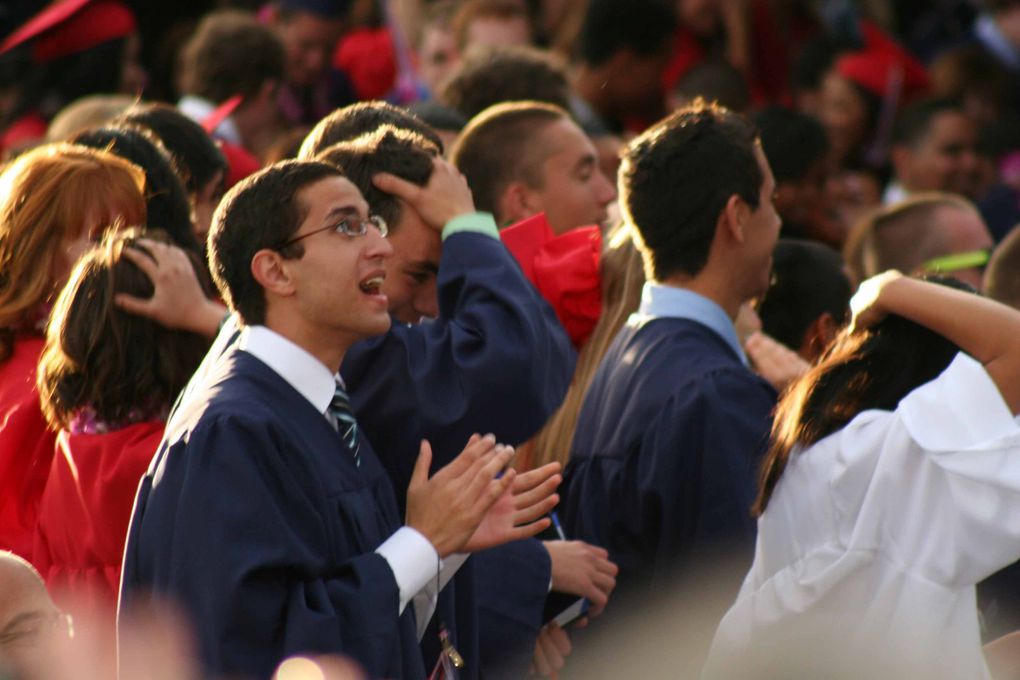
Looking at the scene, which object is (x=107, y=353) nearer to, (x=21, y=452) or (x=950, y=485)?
(x=21, y=452)

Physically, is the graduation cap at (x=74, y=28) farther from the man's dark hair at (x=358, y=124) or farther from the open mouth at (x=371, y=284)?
the open mouth at (x=371, y=284)

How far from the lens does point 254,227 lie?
118 inches

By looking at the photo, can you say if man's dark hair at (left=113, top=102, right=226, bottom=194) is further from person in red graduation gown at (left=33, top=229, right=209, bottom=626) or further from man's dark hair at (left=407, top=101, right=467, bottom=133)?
person in red graduation gown at (left=33, top=229, right=209, bottom=626)

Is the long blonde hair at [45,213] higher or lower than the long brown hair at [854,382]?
higher

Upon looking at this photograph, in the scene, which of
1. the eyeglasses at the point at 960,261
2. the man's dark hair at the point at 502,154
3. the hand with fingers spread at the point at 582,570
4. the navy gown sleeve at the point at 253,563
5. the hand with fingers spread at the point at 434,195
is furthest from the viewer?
the eyeglasses at the point at 960,261

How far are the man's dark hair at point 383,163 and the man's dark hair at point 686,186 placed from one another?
829 mm

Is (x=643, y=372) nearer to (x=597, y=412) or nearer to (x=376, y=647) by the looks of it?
(x=597, y=412)

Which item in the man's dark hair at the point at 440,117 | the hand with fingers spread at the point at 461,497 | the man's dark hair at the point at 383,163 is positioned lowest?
the man's dark hair at the point at 440,117

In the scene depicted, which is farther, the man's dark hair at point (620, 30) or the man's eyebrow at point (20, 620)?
the man's dark hair at point (620, 30)

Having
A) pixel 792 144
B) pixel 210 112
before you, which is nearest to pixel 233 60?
pixel 210 112

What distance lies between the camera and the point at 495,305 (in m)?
3.21

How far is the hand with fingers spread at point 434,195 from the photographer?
3.31m

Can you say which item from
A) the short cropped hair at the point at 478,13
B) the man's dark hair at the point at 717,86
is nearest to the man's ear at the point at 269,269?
the short cropped hair at the point at 478,13

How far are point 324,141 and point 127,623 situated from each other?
4.35ft
